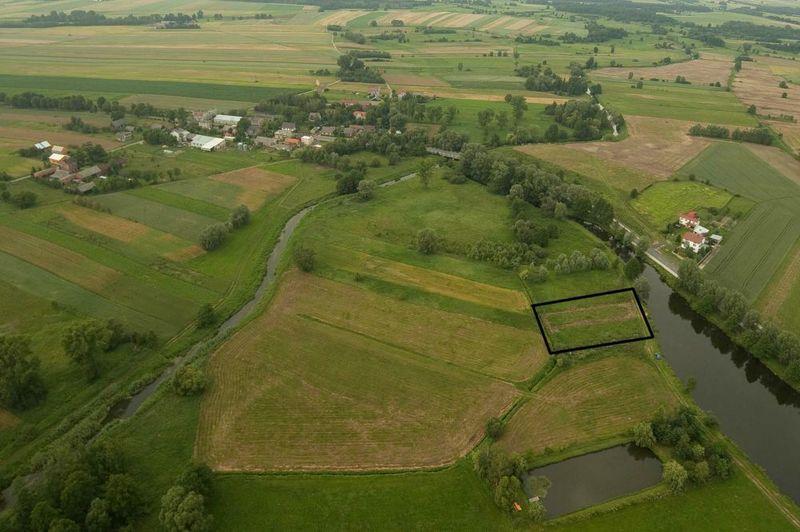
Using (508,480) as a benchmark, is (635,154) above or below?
below

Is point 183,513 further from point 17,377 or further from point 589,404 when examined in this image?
point 589,404

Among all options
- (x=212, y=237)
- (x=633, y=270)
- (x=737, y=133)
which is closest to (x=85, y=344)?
(x=212, y=237)

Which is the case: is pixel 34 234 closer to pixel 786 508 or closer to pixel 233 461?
pixel 233 461

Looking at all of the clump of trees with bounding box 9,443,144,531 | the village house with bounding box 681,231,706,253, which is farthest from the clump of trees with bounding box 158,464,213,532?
the village house with bounding box 681,231,706,253

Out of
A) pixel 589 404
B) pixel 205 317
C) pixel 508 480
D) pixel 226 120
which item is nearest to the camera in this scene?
pixel 508 480

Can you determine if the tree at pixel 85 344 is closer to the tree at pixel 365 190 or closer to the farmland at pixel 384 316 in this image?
the farmland at pixel 384 316

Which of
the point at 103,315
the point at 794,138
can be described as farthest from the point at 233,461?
the point at 794,138
